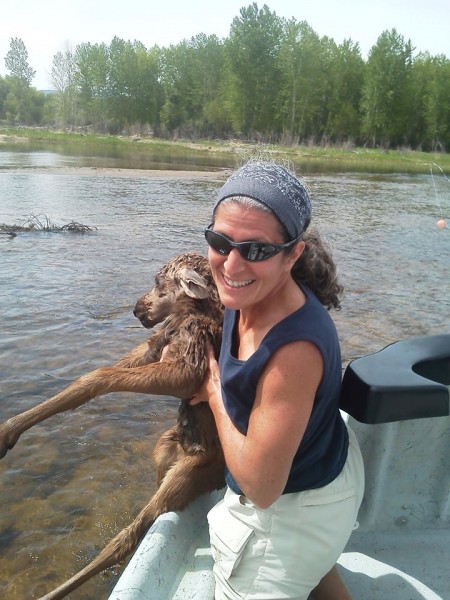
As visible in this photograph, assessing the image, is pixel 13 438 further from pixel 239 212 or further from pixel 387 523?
pixel 387 523

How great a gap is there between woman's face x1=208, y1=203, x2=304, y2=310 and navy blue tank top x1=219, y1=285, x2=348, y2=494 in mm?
172

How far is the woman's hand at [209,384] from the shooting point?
284 centimetres

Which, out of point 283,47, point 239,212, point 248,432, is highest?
point 283,47

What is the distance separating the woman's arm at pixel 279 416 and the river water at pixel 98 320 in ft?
6.58

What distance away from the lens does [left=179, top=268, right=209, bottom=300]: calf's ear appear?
139 inches

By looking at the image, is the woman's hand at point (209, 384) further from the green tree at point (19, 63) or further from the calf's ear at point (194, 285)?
the green tree at point (19, 63)

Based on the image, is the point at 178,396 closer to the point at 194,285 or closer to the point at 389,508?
the point at 194,285

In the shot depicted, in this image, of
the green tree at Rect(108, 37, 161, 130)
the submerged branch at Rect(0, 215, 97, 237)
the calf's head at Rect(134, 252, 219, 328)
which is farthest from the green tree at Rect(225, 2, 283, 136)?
the calf's head at Rect(134, 252, 219, 328)

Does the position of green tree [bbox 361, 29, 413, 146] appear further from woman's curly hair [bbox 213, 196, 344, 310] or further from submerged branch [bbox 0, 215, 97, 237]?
woman's curly hair [bbox 213, 196, 344, 310]

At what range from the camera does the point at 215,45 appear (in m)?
80.4

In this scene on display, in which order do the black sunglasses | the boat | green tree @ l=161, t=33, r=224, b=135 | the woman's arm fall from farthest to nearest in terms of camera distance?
green tree @ l=161, t=33, r=224, b=135
the boat
the black sunglasses
the woman's arm

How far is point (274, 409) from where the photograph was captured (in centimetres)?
211

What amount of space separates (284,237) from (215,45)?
8537 cm

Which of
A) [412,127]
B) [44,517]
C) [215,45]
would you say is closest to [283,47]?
[215,45]
